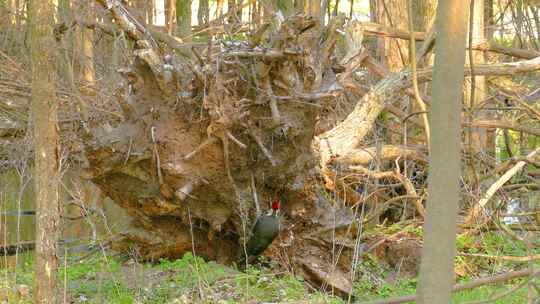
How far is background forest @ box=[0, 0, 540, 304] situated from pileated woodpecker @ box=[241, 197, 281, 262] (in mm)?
110

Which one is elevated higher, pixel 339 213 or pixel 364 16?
pixel 364 16

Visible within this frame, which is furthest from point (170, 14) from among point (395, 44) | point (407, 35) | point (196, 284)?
point (196, 284)

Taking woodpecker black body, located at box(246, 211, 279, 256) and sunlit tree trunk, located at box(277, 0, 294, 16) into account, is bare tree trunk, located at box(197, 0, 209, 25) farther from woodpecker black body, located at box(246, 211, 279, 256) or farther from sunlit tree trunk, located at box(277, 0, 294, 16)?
woodpecker black body, located at box(246, 211, 279, 256)

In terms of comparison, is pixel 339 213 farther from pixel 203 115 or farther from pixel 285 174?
pixel 203 115

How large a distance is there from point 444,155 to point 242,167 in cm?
476

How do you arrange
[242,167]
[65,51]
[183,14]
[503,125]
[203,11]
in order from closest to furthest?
[242,167] < [65,51] < [503,125] < [183,14] < [203,11]

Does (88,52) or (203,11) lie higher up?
(203,11)

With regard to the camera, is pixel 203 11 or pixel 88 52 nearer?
Result: pixel 88 52

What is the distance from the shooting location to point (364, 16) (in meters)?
23.3

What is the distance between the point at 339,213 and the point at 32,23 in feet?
15.5

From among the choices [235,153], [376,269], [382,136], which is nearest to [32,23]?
[235,153]

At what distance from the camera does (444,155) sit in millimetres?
3961

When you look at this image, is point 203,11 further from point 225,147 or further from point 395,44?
point 225,147

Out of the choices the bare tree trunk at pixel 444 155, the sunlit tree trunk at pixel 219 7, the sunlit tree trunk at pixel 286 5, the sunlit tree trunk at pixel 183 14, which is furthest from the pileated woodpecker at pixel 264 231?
the sunlit tree trunk at pixel 219 7
